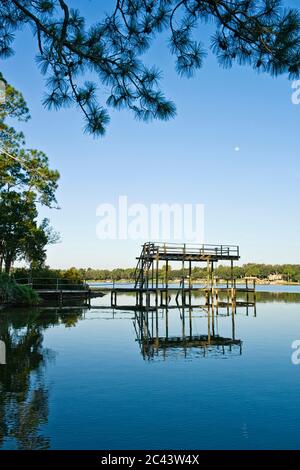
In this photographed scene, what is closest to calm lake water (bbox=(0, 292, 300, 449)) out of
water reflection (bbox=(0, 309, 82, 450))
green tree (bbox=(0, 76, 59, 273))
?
water reflection (bbox=(0, 309, 82, 450))

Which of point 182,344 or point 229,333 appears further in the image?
point 229,333

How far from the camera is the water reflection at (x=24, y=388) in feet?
25.1

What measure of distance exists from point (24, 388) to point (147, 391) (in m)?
2.94

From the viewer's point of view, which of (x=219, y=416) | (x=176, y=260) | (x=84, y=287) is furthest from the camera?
(x=84, y=287)

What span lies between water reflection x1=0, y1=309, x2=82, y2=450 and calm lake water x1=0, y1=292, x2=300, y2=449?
3 cm

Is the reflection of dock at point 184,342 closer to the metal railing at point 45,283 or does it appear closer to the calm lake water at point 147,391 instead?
the calm lake water at point 147,391

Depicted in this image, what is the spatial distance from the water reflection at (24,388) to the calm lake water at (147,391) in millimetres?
25

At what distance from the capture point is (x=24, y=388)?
10922 millimetres

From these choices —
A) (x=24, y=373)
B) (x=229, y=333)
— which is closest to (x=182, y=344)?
(x=229, y=333)

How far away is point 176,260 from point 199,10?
29227 mm

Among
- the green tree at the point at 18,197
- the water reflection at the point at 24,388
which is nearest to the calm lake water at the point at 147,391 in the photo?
the water reflection at the point at 24,388

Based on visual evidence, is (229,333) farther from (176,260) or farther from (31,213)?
(31,213)

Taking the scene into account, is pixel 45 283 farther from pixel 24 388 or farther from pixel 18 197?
pixel 24 388

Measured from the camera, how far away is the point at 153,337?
21.6m
